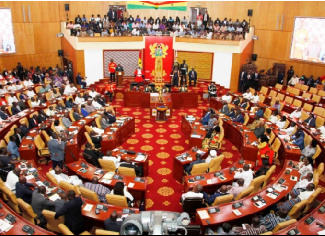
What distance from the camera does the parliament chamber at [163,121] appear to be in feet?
21.5

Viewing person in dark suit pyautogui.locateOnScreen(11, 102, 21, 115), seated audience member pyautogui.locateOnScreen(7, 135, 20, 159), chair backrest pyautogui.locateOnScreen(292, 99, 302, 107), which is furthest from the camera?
chair backrest pyautogui.locateOnScreen(292, 99, 302, 107)

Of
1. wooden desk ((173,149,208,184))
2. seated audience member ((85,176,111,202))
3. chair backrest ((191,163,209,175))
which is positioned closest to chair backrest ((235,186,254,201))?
chair backrest ((191,163,209,175))

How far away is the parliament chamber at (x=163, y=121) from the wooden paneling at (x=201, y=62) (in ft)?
0.22

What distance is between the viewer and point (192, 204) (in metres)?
7.05

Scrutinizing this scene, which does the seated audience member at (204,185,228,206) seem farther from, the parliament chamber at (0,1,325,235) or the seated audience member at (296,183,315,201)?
the seated audience member at (296,183,315,201)

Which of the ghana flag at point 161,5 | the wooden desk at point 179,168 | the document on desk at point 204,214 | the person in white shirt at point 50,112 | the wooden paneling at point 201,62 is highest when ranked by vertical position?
the ghana flag at point 161,5

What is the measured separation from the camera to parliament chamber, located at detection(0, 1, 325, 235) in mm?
6551

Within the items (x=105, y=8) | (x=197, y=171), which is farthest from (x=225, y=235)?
(x=105, y=8)

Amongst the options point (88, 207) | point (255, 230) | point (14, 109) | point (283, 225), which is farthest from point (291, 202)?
point (14, 109)

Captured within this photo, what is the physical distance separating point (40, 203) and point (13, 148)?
3.53 meters

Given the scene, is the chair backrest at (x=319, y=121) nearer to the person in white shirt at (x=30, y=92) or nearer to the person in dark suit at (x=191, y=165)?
the person in dark suit at (x=191, y=165)

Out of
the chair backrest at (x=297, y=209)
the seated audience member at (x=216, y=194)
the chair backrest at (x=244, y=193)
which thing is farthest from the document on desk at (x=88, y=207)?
the chair backrest at (x=297, y=209)

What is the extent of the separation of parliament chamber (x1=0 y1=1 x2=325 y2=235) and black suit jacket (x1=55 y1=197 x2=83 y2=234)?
25 mm

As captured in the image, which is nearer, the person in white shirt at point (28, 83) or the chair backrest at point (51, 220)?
the chair backrest at point (51, 220)
